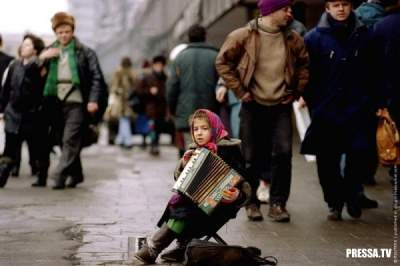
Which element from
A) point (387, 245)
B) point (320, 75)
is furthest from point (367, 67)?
point (387, 245)

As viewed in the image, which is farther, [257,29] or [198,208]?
[257,29]

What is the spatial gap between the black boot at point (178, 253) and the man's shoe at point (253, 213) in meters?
2.05

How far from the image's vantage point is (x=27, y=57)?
1270 cm

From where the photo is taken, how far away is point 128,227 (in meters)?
8.74

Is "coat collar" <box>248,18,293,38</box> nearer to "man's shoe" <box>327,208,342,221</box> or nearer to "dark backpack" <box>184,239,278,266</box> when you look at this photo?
"man's shoe" <box>327,208,342,221</box>

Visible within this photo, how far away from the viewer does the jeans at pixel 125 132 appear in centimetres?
2211

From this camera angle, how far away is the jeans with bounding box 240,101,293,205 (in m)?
9.13

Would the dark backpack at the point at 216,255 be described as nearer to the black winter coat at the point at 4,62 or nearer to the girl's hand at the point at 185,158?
the girl's hand at the point at 185,158

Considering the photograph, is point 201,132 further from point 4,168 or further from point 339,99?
point 4,168

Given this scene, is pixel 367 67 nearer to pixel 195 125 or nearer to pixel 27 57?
pixel 195 125

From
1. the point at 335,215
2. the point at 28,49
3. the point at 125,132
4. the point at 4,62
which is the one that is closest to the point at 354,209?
the point at 335,215

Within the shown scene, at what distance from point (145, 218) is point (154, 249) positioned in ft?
7.84

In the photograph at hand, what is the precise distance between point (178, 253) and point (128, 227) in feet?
5.59

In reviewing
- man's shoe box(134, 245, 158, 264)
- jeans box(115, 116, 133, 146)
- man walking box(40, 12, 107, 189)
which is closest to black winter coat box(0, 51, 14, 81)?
man walking box(40, 12, 107, 189)
